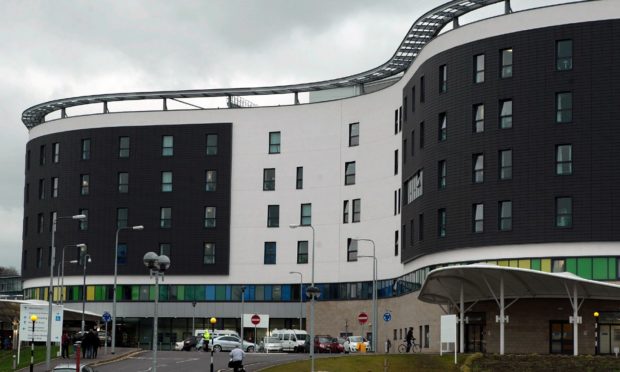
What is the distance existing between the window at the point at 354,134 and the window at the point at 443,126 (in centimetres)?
2404

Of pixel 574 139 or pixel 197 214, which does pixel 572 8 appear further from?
pixel 197 214

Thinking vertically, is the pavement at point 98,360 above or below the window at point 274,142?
below

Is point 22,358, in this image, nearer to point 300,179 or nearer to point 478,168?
point 478,168

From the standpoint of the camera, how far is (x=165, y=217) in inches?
4788

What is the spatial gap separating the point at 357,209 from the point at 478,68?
29028mm

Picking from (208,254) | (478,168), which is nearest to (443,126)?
(478,168)

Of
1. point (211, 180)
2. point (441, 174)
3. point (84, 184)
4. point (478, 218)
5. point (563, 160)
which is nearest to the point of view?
point (563, 160)

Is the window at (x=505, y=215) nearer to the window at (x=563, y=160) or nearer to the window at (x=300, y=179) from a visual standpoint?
the window at (x=563, y=160)

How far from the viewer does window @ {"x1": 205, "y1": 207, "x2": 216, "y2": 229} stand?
120000 mm

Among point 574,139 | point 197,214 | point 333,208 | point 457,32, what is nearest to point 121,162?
point 197,214

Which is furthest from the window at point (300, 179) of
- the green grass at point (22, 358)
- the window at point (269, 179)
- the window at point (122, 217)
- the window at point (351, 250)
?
the green grass at point (22, 358)

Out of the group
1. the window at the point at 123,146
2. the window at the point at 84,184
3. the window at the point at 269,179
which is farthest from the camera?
the window at the point at 84,184

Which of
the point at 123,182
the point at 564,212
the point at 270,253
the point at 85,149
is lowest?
the point at 270,253

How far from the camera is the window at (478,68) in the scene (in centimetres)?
8425
